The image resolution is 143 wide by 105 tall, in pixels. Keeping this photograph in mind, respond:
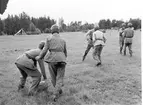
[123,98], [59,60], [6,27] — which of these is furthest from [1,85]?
[6,27]

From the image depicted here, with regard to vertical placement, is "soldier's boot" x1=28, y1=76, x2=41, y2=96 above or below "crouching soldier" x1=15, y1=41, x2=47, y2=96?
below

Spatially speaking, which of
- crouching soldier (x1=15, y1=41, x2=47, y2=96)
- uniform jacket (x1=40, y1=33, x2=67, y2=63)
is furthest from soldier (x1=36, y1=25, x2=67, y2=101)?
crouching soldier (x1=15, y1=41, x2=47, y2=96)

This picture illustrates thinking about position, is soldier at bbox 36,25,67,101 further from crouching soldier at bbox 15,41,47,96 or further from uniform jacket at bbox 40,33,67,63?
crouching soldier at bbox 15,41,47,96

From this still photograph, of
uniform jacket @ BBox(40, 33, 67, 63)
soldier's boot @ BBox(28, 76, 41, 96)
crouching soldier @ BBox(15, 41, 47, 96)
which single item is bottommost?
soldier's boot @ BBox(28, 76, 41, 96)

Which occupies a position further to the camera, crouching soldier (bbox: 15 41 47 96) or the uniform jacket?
crouching soldier (bbox: 15 41 47 96)

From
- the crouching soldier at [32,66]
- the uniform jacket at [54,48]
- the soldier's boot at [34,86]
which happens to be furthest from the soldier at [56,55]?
the soldier's boot at [34,86]

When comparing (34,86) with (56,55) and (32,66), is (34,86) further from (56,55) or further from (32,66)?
(56,55)

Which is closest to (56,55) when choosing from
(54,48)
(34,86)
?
(54,48)

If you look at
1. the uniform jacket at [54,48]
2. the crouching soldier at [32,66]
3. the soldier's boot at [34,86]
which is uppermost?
the uniform jacket at [54,48]

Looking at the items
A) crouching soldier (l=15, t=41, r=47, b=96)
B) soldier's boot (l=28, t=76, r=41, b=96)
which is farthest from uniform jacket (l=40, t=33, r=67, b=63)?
soldier's boot (l=28, t=76, r=41, b=96)

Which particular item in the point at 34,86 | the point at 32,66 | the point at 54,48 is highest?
the point at 54,48

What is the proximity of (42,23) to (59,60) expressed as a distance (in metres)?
88.0

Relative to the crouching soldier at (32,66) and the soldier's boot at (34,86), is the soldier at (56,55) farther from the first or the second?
the soldier's boot at (34,86)

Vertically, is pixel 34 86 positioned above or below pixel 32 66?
below
